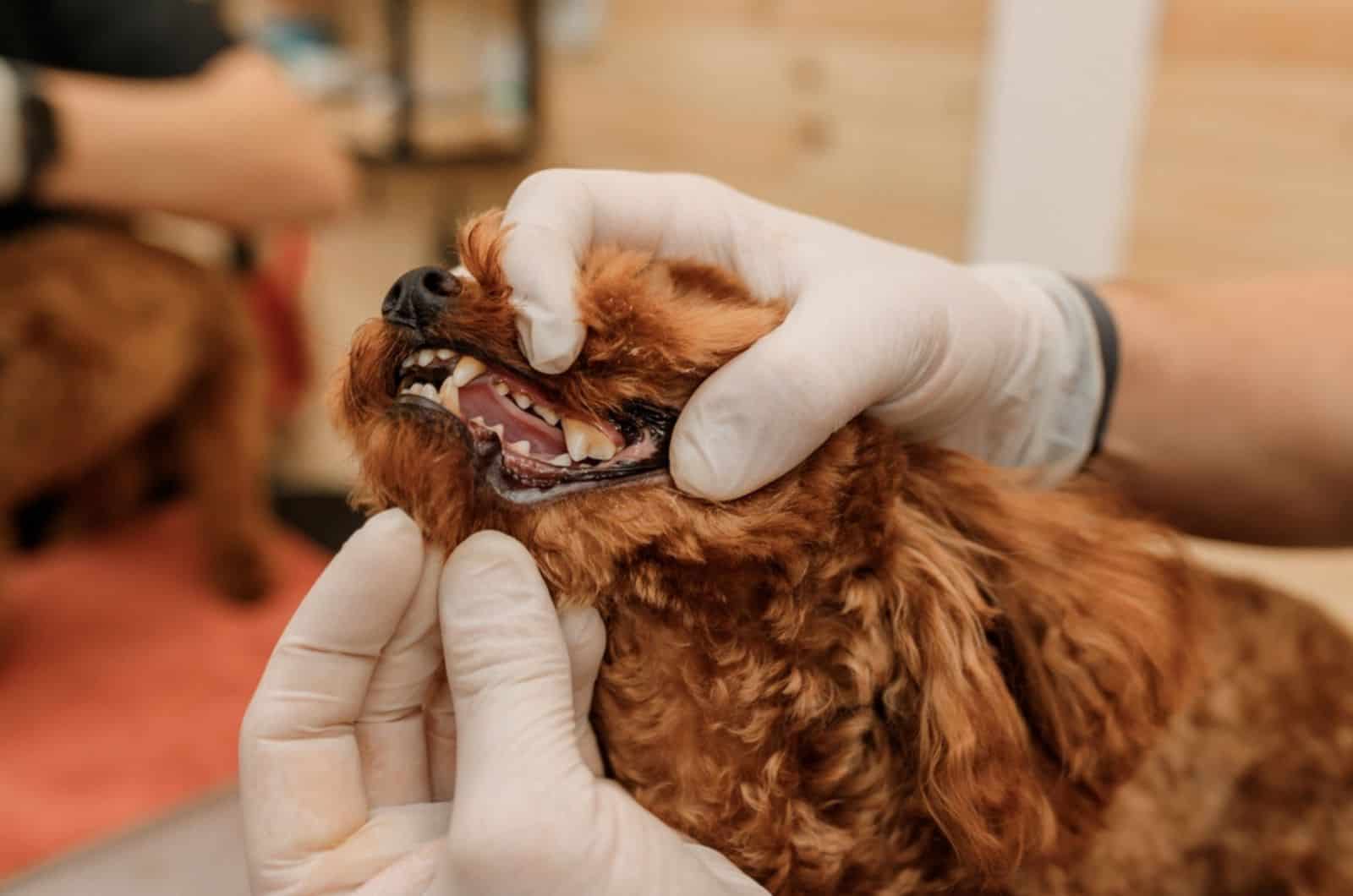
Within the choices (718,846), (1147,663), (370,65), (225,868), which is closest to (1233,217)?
(1147,663)

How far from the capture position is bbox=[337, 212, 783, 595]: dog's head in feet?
1.69

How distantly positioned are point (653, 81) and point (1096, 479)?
54.0 inches

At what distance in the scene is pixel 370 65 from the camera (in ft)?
7.64

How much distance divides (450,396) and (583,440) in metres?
0.07

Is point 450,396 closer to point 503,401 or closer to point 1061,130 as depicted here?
point 503,401

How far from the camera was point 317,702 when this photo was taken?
1.79ft

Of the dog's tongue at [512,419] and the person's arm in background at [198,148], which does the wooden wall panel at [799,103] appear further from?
the dog's tongue at [512,419]

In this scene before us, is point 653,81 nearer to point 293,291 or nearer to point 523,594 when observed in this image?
point 293,291

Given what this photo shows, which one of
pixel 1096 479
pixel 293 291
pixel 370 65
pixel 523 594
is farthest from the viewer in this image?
pixel 370 65

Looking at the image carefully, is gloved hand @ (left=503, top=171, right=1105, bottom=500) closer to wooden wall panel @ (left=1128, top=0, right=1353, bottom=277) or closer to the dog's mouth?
the dog's mouth

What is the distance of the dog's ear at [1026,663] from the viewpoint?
22.0 inches

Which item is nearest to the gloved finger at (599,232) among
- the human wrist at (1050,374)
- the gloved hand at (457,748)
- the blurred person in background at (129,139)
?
the gloved hand at (457,748)

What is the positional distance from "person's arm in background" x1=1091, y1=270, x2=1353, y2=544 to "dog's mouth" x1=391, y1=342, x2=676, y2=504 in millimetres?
496

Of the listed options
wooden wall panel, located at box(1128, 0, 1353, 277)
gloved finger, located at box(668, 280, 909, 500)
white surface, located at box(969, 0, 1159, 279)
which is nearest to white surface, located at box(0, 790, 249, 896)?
gloved finger, located at box(668, 280, 909, 500)
